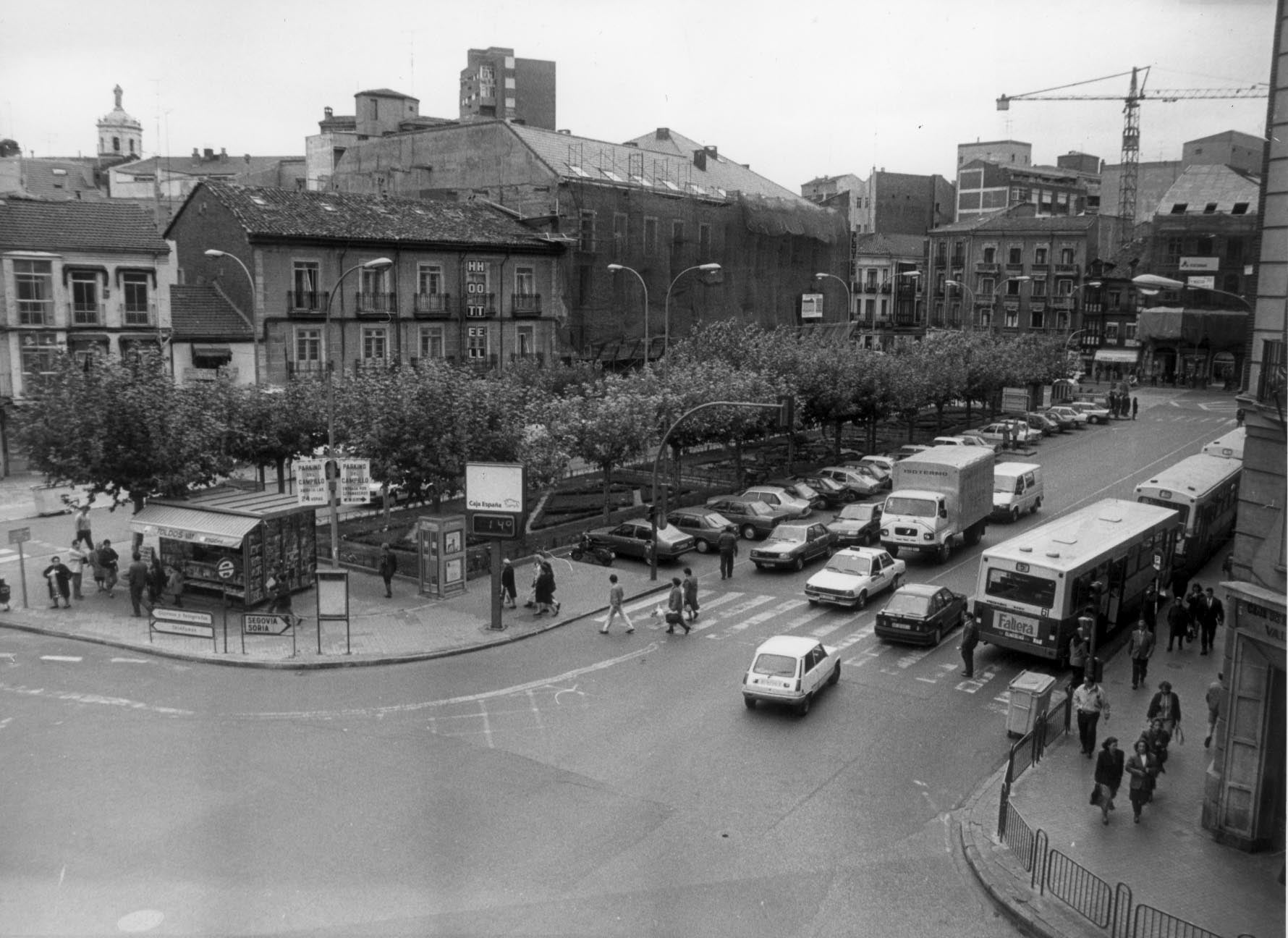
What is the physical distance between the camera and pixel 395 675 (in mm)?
21281

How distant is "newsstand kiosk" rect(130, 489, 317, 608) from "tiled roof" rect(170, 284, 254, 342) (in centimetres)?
2104

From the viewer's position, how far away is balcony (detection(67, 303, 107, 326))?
42000mm

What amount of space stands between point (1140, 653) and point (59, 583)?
23.0 m

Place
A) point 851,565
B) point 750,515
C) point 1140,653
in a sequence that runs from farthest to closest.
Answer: point 750,515 < point 851,565 < point 1140,653

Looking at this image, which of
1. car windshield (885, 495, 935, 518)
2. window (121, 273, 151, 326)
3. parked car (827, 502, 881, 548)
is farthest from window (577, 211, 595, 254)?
car windshield (885, 495, 935, 518)

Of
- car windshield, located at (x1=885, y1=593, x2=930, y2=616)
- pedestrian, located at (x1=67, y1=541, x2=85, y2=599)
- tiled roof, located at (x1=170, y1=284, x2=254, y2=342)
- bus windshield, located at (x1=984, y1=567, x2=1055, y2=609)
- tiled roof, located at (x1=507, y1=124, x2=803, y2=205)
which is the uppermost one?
tiled roof, located at (x1=507, y1=124, x2=803, y2=205)

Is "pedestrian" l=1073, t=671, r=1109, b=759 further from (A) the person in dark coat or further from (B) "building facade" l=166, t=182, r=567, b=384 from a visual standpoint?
(B) "building facade" l=166, t=182, r=567, b=384

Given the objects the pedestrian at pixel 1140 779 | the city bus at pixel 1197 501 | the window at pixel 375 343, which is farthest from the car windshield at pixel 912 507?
the window at pixel 375 343

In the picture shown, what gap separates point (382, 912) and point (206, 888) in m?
2.09

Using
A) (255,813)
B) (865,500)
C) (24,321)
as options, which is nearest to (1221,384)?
(865,500)

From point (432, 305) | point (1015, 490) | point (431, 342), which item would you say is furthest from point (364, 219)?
point (1015, 490)

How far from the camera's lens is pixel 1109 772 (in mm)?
14938

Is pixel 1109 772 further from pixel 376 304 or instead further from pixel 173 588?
pixel 376 304

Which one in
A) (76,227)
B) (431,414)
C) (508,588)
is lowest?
(508,588)
